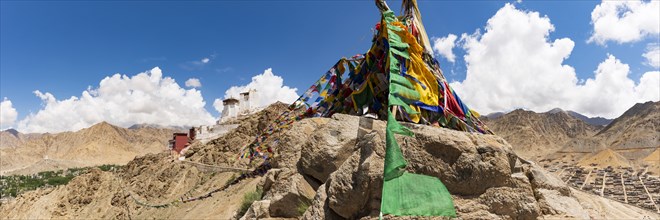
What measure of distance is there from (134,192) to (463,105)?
112 feet

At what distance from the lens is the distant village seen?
1642 inches

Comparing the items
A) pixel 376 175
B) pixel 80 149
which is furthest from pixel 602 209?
pixel 80 149

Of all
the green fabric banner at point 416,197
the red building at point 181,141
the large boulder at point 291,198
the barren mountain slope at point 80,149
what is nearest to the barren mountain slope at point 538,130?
the red building at point 181,141

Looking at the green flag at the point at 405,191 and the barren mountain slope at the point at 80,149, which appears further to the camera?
the barren mountain slope at the point at 80,149

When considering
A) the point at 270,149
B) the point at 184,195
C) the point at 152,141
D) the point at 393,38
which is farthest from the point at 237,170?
the point at 152,141

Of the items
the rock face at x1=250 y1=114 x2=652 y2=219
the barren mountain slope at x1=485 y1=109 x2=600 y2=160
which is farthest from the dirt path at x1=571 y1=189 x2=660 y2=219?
the barren mountain slope at x1=485 y1=109 x2=600 y2=160

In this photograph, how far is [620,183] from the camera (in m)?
55.0

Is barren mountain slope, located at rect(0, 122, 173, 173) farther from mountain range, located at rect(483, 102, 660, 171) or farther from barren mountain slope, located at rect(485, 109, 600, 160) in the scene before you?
mountain range, located at rect(483, 102, 660, 171)

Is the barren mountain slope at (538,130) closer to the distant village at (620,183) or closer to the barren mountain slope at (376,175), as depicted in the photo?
the distant village at (620,183)

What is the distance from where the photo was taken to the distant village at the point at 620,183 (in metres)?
41.7

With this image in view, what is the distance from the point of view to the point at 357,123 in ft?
27.4

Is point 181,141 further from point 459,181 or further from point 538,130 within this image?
point 538,130

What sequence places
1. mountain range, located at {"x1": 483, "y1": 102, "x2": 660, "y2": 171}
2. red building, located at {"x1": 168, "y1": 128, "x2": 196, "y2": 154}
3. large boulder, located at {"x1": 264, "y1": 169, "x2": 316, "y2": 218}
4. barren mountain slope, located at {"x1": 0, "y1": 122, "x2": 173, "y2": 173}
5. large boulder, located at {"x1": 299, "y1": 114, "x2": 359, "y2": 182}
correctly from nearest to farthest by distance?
large boulder, located at {"x1": 264, "y1": 169, "x2": 316, "y2": 218}
large boulder, located at {"x1": 299, "y1": 114, "x2": 359, "y2": 182}
red building, located at {"x1": 168, "y1": 128, "x2": 196, "y2": 154}
mountain range, located at {"x1": 483, "y1": 102, "x2": 660, "y2": 171}
barren mountain slope, located at {"x1": 0, "y1": 122, "x2": 173, "y2": 173}

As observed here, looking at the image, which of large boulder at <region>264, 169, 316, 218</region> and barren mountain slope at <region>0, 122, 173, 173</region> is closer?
large boulder at <region>264, 169, 316, 218</region>
